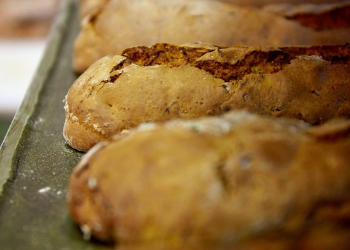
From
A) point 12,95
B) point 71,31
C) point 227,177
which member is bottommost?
point 12,95

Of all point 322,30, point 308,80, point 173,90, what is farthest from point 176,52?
point 322,30

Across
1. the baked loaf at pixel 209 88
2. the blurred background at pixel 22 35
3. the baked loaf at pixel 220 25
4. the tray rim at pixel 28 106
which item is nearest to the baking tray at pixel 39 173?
the tray rim at pixel 28 106

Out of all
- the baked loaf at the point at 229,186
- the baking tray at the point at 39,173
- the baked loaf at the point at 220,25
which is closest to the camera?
the baked loaf at the point at 229,186

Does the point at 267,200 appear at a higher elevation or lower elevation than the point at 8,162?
higher

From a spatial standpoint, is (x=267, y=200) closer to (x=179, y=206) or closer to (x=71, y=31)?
(x=179, y=206)

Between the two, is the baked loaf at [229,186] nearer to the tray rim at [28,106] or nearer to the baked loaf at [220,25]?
the tray rim at [28,106]

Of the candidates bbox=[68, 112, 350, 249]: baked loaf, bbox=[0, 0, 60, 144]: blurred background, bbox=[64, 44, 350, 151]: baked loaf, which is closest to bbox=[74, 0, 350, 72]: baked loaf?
bbox=[64, 44, 350, 151]: baked loaf

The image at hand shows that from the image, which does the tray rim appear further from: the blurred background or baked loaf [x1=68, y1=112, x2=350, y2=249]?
the blurred background
